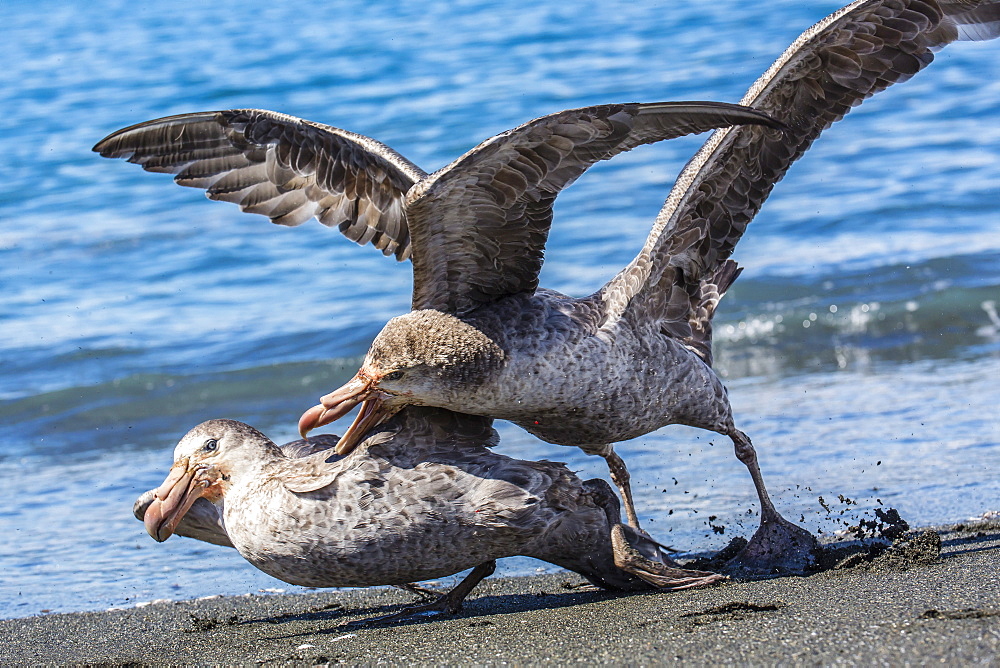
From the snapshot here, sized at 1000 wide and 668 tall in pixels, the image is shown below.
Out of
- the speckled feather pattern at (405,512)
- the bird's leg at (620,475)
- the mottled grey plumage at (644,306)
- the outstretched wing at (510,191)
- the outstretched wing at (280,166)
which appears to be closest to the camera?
the outstretched wing at (510,191)

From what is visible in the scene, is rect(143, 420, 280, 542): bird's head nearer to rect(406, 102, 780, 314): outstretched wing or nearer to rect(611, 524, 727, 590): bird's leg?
rect(406, 102, 780, 314): outstretched wing

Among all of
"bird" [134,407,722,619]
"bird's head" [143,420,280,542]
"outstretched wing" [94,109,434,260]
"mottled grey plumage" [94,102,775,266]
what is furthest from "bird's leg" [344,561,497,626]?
"outstretched wing" [94,109,434,260]

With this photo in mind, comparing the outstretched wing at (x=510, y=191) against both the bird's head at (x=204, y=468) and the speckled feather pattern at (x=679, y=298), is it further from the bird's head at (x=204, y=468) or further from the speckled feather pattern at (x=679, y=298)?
the bird's head at (x=204, y=468)

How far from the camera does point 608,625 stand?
454cm

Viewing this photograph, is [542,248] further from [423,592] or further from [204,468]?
[204,468]

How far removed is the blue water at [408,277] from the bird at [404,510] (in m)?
0.92

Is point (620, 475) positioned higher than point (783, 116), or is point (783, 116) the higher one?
point (783, 116)

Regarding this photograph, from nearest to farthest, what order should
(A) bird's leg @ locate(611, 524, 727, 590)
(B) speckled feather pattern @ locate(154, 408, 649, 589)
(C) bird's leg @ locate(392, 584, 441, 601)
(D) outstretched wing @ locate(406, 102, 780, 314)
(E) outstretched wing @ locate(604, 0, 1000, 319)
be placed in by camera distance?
1. (D) outstretched wing @ locate(406, 102, 780, 314)
2. (B) speckled feather pattern @ locate(154, 408, 649, 589)
3. (A) bird's leg @ locate(611, 524, 727, 590)
4. (C) bird's leg @ locate(392, 584, 441, 601)
5. (E) outstretched wing @ locate(604, 0, 1000, 319)

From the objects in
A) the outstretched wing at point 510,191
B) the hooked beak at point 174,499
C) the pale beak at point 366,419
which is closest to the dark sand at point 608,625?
the hooked beak at point 174,499

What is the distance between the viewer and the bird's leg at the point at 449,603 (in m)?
5.15

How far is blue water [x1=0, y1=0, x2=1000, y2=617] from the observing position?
664 centimetres

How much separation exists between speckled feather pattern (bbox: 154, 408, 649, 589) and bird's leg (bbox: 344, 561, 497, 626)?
16cm

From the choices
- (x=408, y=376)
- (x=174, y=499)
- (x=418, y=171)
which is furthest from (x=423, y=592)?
(x=418, y=171)

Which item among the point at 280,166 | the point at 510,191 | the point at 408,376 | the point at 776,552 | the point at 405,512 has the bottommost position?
the point at 776,552
